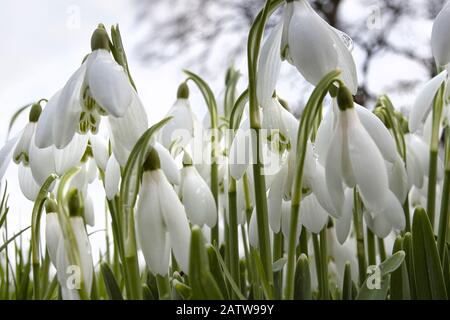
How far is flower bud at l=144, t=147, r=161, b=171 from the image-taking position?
2.74 feet

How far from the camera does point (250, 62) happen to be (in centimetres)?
85

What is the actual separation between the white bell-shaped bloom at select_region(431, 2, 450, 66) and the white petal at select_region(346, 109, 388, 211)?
196 mm

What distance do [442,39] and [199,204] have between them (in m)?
0.44

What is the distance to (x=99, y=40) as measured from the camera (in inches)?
34.0

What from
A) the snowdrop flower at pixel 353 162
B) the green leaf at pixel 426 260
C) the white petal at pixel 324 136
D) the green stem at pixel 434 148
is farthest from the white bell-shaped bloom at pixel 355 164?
the green stem at pixel 434 148

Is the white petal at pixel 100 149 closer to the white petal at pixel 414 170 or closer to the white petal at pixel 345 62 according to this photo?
the white petal at pixel 345 62

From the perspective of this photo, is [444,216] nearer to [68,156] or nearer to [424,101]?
[424,101]

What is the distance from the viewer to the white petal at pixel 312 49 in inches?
31.4

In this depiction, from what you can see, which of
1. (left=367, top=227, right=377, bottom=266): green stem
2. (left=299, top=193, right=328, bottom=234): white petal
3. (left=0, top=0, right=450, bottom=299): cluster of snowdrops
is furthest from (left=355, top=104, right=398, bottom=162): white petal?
(left=367, top=227, right=377, bottom=266): green stem

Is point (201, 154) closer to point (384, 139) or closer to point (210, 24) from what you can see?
point (384, 139)

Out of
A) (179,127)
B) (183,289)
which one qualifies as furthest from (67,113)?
(179,127)

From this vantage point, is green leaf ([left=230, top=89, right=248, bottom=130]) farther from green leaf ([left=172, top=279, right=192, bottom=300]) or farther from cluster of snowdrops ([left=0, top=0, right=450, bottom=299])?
green leaf ([left=172, top=279, right=192, bottom=300])
